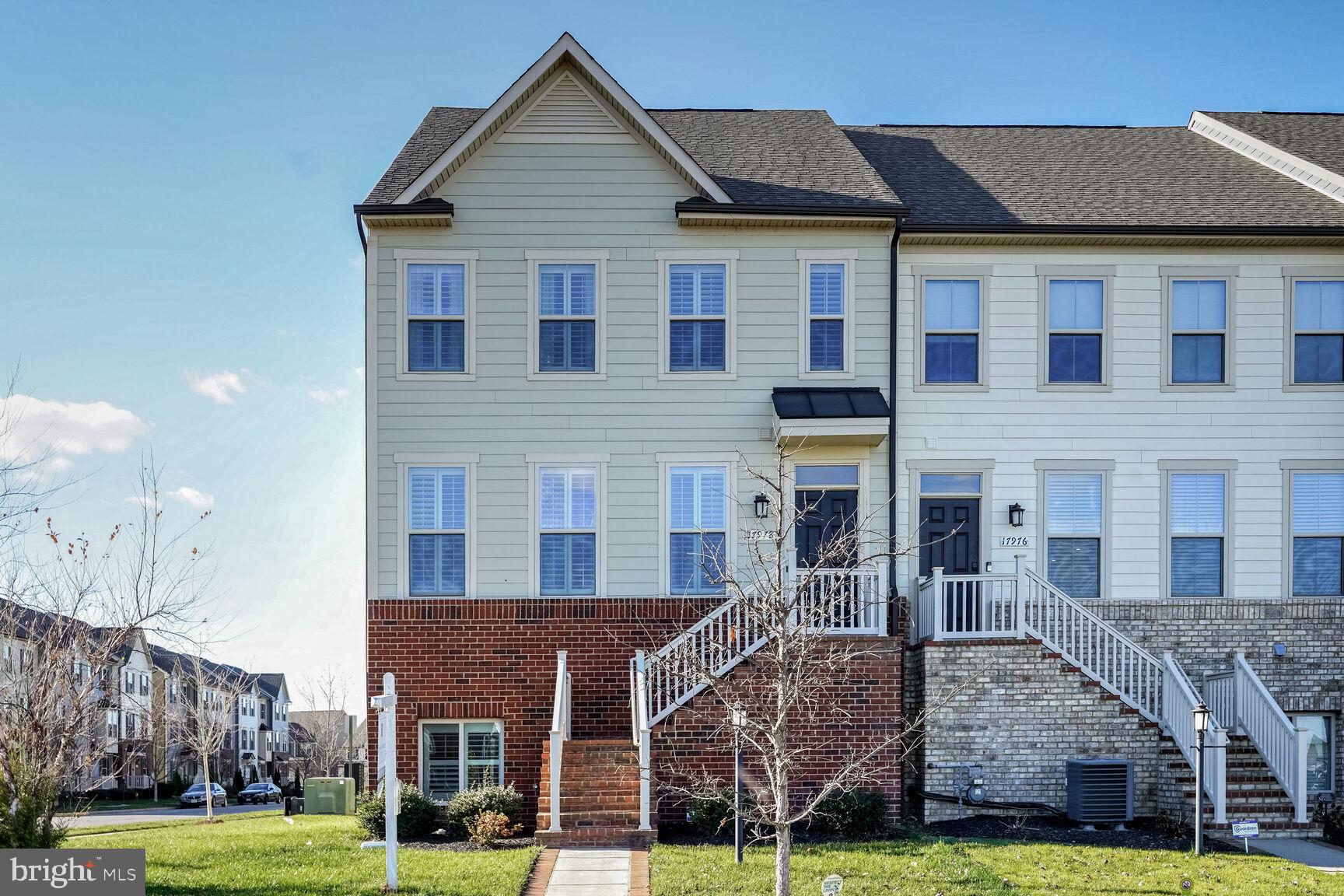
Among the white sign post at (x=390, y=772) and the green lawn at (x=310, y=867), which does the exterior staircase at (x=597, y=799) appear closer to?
the green lawn at (x=310, y=867)

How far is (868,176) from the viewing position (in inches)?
671

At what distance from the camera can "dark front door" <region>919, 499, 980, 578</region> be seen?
1659 centimetres

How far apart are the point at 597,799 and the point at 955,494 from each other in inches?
260

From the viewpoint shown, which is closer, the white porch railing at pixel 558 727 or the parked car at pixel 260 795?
the white porch railing at pixel 558 727

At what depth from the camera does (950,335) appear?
16.8 meters

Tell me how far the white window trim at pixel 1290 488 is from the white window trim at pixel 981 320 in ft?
14.5

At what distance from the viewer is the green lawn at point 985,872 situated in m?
10.6

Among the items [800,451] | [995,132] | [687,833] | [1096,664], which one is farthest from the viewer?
[995,132]

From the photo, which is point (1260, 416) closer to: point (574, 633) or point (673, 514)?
point (673, 514)

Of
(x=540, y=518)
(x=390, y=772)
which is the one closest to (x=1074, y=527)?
(x=540, y=518)

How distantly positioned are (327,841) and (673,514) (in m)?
5.87

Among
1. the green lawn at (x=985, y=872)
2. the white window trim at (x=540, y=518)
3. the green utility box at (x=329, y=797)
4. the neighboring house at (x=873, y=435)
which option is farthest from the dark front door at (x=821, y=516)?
the green utility box at (x=329, y=797)

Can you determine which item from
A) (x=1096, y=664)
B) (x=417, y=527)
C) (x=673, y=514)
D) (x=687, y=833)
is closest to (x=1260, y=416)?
(x=1096, y=664)

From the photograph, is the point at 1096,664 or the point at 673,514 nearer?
the point at 1096,664
